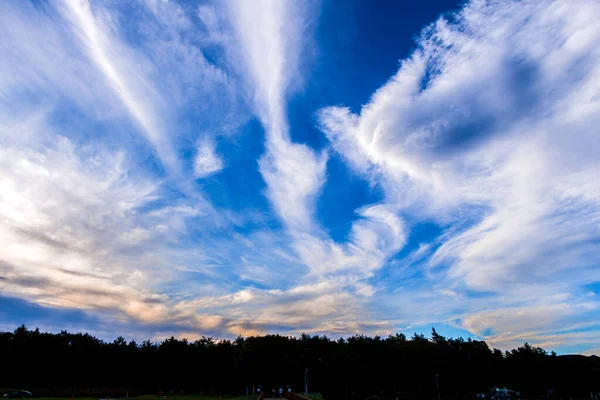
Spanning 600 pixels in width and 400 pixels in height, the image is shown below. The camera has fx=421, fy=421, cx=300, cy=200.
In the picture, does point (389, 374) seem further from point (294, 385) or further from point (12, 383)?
point (12, 383)

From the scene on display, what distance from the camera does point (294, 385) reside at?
288 ft

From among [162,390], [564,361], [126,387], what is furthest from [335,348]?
[564,361]

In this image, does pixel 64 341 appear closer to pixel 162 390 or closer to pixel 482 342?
pixel 162 390

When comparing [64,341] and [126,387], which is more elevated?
[64,341]

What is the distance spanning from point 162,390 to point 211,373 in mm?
9870

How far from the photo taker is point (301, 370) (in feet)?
290

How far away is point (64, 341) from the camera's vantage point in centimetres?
9438

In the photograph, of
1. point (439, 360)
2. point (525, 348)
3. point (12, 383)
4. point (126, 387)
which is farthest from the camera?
point (525, 348)

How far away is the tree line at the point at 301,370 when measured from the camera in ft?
270

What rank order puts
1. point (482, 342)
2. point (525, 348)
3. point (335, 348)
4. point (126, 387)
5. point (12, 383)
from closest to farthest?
point (12, 383) → point (126, 387) → point (335, 348) → point (482, 342) → point (525, 348)

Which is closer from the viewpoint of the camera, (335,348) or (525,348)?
(335,348)

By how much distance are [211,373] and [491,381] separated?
59488mm

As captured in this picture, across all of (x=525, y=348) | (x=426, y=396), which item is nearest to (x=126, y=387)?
(x=426, y=396)

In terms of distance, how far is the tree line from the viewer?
8231 cm
